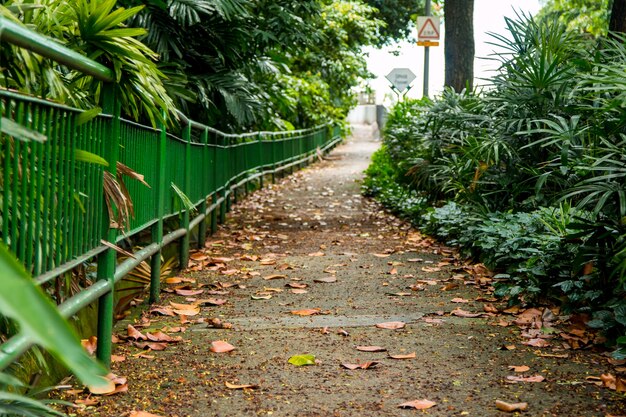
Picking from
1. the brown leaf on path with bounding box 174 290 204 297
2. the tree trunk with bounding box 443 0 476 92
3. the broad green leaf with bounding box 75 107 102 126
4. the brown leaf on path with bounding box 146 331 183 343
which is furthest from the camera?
the tree trunk with bounding box 443 0 476 92

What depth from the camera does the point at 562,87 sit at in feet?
21.6

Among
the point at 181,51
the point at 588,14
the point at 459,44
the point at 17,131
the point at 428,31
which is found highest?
the point at 588,14

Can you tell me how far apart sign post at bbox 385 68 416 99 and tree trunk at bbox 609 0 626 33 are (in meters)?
11.2

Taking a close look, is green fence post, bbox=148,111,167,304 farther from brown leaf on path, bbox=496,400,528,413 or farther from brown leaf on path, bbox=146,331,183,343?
brown leaf on path, bbox=496,400,528,413

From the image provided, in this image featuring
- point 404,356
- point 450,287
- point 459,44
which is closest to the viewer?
point 404,356

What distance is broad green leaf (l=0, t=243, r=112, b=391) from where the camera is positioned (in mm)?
860

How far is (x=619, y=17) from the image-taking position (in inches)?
293

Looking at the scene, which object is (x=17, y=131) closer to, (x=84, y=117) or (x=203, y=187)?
(x=84, y=117)

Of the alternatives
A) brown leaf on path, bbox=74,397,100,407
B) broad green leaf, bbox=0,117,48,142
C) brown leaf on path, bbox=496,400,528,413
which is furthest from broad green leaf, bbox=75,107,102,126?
brown leaf on path, bbox=496,400,528,413

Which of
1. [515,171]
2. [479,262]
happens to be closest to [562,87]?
[515,171]

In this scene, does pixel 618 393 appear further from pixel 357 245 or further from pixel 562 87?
pixel 357 245

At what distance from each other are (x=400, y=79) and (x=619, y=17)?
11378 millimetres

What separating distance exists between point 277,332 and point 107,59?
1.90m

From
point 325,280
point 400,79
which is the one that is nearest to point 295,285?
point 325,280
